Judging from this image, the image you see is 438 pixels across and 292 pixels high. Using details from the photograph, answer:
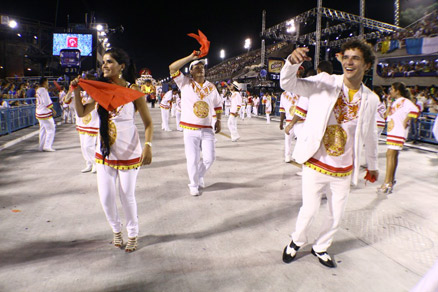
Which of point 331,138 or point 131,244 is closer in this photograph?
point 331,138

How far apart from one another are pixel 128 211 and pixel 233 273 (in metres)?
1.23

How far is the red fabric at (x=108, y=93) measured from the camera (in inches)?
117

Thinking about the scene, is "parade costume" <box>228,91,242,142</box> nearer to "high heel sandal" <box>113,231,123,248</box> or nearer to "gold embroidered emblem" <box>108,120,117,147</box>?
"high heel sandal" <box>113,231,123,248</box>

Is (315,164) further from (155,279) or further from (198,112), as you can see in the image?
(198,112)

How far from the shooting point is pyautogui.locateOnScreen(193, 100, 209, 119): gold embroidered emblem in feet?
17.1

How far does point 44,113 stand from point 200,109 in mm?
5692

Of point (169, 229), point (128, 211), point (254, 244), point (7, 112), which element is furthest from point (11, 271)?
point (7, 112)

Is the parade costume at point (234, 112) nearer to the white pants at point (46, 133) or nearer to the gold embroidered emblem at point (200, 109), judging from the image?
the white pants at point (46, 133)

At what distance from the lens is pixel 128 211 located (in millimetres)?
3318

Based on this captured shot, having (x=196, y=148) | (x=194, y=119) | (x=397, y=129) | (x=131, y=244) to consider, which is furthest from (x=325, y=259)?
(x=397, y=129)

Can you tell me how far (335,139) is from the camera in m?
2.98

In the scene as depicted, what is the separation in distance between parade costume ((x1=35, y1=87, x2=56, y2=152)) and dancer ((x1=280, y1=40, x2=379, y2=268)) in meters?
7.87

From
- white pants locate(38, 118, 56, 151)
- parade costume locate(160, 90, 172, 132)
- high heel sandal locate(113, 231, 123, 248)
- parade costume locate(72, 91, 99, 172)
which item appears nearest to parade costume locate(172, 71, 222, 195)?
high heel sandal locate(113, 231, 123, 248)

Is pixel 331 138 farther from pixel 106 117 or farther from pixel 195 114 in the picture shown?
pixel 195 114
